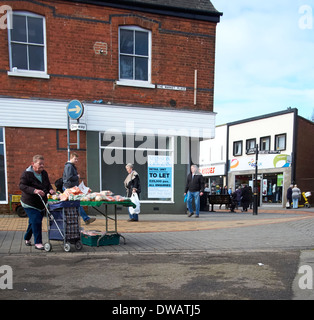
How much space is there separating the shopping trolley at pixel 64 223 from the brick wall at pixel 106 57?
573 cm

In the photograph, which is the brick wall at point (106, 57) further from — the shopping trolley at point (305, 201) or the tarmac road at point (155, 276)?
the shopping trolley at point (305, 201)

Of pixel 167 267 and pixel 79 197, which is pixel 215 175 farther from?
pixel 167 267

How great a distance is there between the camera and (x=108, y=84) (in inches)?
420

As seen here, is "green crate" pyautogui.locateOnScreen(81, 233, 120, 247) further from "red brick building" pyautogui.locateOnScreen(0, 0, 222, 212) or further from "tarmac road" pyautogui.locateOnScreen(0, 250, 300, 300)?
"red brick building" pyautogui.locateOnScreen(0, 0, 222, 212)

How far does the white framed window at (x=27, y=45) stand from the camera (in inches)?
385

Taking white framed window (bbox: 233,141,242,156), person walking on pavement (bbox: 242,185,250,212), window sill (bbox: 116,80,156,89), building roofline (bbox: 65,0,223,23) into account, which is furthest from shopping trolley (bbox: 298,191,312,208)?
window sill (bbox: 116,80,156,89)

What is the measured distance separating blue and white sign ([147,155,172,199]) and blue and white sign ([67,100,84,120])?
333cm

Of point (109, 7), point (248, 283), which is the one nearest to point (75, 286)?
point (248, 283)

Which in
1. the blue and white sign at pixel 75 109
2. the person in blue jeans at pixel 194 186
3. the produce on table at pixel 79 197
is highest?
the blue and white sign at pixel 75 109

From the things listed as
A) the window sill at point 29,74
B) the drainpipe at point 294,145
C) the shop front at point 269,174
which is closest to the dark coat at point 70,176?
the window sill at point 29,74

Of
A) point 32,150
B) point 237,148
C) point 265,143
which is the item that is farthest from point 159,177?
point 237,148

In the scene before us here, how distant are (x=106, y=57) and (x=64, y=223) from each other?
23.0 feet

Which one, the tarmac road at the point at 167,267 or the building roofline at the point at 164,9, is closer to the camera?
the tarmac road at the point at 167,267
